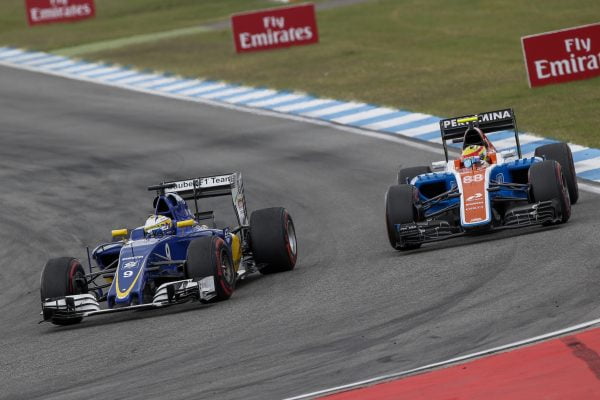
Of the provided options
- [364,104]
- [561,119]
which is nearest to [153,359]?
[561,119]

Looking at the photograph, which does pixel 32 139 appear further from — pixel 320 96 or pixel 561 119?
pixel 561 119

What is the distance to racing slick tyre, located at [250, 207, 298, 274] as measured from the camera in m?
17.4

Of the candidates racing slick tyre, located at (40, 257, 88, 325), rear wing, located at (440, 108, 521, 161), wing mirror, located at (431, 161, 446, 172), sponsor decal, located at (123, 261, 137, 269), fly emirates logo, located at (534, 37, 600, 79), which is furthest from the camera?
fly emirates logo, located at (534, 37, 600, 79)

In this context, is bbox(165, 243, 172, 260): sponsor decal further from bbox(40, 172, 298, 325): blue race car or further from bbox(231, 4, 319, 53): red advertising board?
bbox(231, 4, 319, 53): red advertising board

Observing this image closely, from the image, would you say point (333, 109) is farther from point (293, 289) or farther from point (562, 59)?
point (293, 289)

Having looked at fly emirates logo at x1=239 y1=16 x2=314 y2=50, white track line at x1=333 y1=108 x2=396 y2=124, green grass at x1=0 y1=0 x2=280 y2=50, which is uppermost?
green grass at x1=0 y1=0 x2=280 y2=50

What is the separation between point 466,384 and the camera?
35.7ft

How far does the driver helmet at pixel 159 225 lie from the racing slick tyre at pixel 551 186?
4.68 meters

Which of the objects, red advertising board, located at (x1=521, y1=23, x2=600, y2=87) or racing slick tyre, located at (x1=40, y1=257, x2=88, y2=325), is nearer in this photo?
racing slick tyre, located at (x1=40, y1=257, x2=88, y2=325)

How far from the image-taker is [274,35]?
137 ft

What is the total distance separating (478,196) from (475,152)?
1.28 meters

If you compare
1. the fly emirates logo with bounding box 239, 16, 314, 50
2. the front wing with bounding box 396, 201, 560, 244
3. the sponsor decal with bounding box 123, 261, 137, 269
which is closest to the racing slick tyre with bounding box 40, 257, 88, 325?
the sponsor decal with bounding box 123, 261, 137, 269

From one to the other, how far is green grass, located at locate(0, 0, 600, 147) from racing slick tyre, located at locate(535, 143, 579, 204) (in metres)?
5.25

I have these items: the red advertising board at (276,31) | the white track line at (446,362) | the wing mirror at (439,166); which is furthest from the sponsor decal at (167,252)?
the red advertising board at (276,31)
